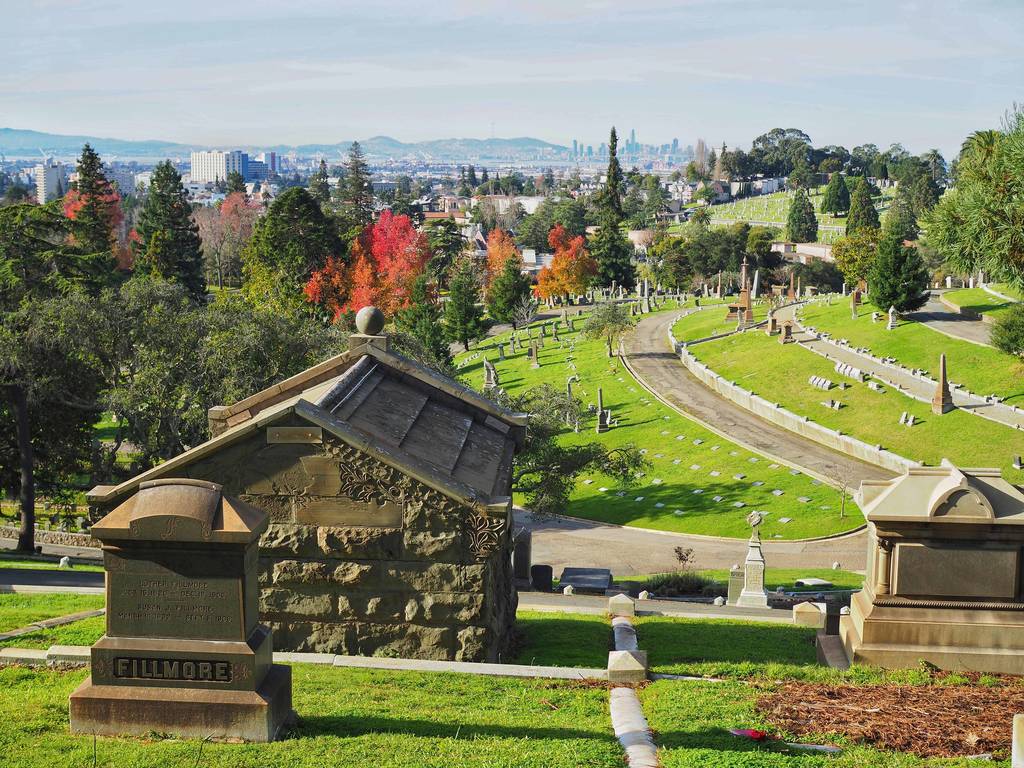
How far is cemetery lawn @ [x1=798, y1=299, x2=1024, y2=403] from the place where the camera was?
47312 millimetres

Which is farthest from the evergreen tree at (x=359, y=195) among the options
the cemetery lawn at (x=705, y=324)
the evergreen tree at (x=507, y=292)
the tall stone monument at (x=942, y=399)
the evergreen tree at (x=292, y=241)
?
the tall stone monument at (x=942, y=399)

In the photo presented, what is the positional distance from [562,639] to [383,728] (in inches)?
213

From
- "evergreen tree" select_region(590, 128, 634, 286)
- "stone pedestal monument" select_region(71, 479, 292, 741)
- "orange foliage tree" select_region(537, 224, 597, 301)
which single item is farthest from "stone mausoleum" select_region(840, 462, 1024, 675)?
"evergreen tree" select_region(590, 128, 634, 286)

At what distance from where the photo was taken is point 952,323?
58312 mm

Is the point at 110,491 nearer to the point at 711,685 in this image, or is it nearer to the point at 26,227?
the point at 711,685

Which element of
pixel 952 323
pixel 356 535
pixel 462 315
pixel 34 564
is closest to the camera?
pixel 356 535

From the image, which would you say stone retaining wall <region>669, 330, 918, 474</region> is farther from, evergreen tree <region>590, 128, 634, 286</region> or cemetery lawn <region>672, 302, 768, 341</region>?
evergreen tree <region>590, 128, 634, 286</region>

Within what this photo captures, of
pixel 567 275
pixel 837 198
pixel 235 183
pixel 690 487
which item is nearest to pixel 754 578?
pixel 690 487

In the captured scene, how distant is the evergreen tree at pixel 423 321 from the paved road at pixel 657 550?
21409mm

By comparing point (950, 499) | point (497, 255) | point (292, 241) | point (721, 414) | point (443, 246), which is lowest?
point (721, 414)

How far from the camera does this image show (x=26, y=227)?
40125mm

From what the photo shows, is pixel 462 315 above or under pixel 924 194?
under

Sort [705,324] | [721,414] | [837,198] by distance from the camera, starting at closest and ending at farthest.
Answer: [721,414] < [705,324] < [837,198]

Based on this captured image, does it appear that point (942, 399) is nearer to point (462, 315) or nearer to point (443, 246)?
point (462, 315)
